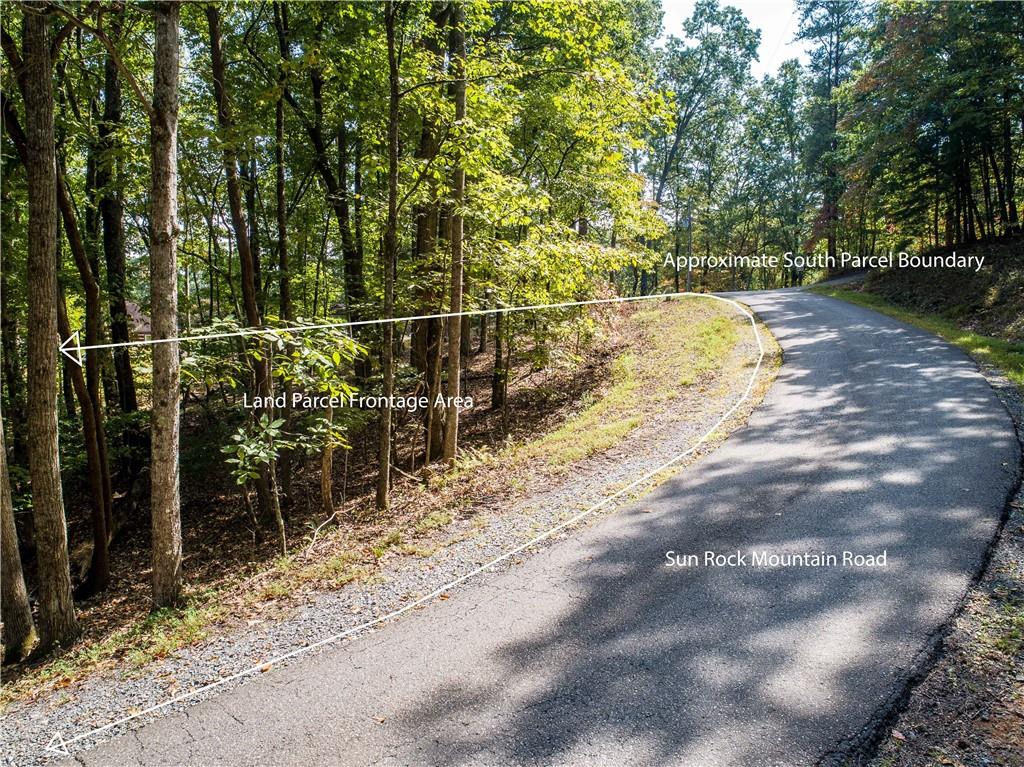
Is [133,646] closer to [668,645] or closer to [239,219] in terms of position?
[668,645]

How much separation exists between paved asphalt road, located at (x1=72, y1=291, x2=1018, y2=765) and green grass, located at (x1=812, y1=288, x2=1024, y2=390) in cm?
424

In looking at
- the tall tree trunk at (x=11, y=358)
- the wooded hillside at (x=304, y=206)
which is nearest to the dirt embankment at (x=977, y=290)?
the wooded hillside at (x=304, y=206)

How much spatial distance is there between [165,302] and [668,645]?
5.43 metres

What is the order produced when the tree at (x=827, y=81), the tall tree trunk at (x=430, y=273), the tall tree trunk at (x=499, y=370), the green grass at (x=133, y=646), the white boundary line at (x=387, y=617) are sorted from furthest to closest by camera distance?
the tree at (x=827, y=81)
the tall tree trunk at (x=499, y=370)
the tall tree trunk at (x=430, y=273)
the green grass at (x=133, y=646)
the white boundary line at (x=387, y=617)

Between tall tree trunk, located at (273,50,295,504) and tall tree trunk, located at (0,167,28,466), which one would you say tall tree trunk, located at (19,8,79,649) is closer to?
tall tree trunk, located at (273,50,295,504)

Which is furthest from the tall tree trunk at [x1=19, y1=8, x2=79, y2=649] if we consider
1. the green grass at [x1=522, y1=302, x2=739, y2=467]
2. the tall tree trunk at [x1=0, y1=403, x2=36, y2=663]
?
the green grass at [x1=522, y1=302, x2=739, y2=467]

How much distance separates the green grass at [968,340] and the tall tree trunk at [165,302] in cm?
1130

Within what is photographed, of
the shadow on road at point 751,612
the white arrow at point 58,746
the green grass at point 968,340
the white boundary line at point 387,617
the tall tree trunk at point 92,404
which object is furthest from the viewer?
the green grass at point 968,340

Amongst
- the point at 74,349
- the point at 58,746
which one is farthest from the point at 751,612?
the point at 74,349

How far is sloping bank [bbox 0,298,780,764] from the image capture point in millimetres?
4023

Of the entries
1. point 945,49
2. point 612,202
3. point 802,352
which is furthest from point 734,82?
point 802,352

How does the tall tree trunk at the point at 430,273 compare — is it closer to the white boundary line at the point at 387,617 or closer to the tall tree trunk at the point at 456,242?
the tall tree trunk at the point at 456,242

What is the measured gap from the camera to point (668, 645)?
3.79 meters

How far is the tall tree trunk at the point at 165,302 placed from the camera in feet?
17.1
